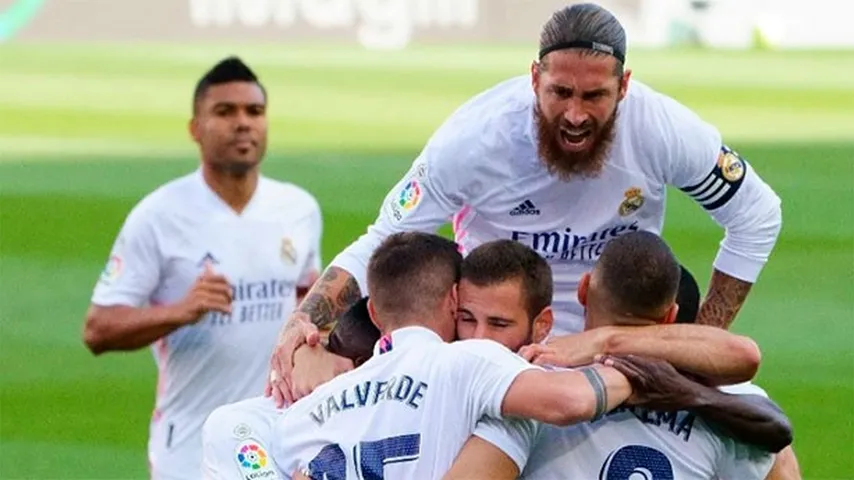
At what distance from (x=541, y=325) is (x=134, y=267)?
10.5ft

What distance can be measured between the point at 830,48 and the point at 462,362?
62.3 feet

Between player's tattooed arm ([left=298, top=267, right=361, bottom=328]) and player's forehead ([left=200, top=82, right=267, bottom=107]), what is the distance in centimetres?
247

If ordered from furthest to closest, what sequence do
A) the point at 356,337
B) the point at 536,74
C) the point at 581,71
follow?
the point at 536,74, the point at 581,71, the point at 356,337

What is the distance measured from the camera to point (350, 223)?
11383 millimetres

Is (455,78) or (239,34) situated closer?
(455,78)

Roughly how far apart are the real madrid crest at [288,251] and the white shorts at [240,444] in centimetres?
300

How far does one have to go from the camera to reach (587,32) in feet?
14.4

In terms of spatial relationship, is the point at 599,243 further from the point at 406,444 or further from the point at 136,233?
the point at 136,233

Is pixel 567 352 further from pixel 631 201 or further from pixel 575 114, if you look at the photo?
pixel 631 201

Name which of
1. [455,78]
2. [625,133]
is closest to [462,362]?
[625,133]

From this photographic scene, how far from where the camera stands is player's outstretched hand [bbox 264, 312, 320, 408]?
4035 millimetres

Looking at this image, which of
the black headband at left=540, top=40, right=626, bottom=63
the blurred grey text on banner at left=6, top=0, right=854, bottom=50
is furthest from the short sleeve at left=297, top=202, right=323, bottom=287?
the blurred grey text on banner at left=6, top=0, right=854, bottom=50

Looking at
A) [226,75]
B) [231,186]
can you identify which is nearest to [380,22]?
[226,75]

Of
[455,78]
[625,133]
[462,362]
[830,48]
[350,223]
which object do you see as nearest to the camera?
[462,362]
